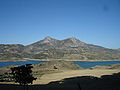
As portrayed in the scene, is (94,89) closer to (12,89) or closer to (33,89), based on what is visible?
(33,89)

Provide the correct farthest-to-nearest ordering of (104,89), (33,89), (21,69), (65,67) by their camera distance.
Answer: (65,67) → (33,89) → (104,89) → (21,69)

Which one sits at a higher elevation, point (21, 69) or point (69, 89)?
point (21, 69)

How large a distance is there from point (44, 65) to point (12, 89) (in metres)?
115

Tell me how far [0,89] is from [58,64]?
118593 mm

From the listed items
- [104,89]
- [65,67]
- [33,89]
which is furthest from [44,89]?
[65,67]

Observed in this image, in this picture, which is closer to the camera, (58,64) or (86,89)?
(86,89)

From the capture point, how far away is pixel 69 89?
58812mm

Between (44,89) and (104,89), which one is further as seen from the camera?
(44,89)

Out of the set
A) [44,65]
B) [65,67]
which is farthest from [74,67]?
[44,65]

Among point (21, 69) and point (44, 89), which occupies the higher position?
point (21, 69)

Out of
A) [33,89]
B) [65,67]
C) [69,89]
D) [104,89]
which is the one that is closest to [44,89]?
[33,89]

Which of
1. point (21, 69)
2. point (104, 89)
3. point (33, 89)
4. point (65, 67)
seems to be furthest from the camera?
point (65, 67)

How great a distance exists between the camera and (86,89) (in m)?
57.4

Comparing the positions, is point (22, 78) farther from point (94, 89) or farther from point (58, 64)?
point (58, 64)
